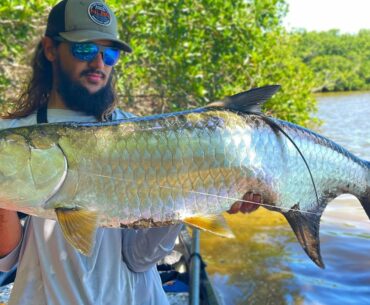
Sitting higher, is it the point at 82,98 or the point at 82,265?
the point at 82,98

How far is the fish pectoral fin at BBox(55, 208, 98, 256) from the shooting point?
187 centimetres

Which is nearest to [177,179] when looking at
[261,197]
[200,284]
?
[261,197]

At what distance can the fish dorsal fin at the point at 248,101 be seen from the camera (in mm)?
2139

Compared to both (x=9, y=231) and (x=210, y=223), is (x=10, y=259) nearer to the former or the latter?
(x=9, y=231)

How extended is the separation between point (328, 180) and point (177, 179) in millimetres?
768

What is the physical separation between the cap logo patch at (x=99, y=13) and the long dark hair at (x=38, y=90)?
0.92 ft

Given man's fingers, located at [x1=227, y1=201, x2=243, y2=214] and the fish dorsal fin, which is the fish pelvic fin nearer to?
man's fingers, located at [x1=227, y1=201, x2=243, y2=214]

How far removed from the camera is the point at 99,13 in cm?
264

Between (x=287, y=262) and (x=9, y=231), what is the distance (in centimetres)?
574

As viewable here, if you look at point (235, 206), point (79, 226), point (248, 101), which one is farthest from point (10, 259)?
point (248, 101)

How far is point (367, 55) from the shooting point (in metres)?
63.4

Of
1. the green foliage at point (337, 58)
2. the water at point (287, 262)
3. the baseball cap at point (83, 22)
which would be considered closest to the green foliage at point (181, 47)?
the water at point (287, 262)

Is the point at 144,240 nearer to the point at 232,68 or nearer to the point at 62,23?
the point at 62,23

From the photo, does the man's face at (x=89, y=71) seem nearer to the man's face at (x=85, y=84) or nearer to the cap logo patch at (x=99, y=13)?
the man's face at (x=85, y=84)
